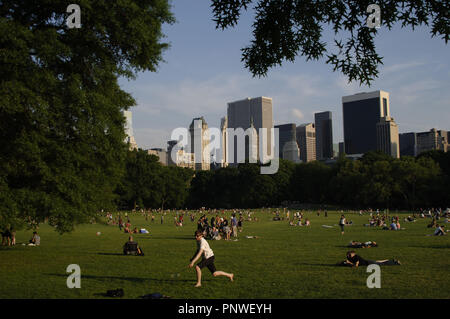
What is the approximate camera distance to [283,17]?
25.2 feet

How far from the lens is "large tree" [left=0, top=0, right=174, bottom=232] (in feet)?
47.9

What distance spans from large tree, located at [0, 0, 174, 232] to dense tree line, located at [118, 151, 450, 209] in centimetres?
5389

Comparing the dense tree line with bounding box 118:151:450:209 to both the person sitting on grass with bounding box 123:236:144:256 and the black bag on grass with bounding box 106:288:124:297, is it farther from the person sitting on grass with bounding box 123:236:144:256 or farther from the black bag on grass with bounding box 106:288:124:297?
the black bag on grass with bounding box 106:288:124:297

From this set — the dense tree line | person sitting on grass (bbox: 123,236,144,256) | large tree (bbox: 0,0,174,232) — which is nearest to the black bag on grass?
large tree (bbox: 0,0,174,232)

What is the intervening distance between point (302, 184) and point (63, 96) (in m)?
107

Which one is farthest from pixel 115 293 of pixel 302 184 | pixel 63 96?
pixel 302 184

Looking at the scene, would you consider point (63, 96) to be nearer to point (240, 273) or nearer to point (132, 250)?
point (132, 250)

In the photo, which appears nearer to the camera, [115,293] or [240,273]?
[115,293]

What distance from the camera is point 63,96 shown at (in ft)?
51.2

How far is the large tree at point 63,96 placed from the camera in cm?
1461

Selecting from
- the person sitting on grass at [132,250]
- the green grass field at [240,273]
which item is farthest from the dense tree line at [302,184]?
the green grass field at [240,273]

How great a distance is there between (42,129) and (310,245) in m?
15.2
